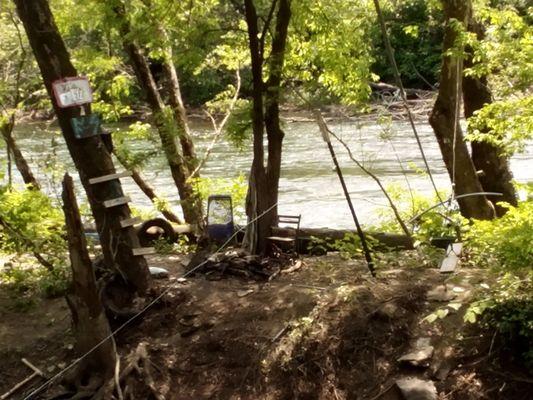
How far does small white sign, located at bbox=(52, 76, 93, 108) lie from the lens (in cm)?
527

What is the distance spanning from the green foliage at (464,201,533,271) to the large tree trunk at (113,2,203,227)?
5439 mm

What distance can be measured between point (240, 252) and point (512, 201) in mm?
4438

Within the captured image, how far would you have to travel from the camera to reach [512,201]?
894 cm

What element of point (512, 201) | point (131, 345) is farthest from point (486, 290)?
point (512, 201)

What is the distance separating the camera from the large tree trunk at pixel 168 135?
31.0 feet

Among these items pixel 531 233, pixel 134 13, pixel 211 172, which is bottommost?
pixel 211 172

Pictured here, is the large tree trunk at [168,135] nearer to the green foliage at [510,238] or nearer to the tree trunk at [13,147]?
the tree trunk at [13,147]

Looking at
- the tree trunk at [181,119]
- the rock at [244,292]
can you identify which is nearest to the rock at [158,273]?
the rock at [244,292]

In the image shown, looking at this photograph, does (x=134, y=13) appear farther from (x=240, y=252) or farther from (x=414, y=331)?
(x=414, y=331)

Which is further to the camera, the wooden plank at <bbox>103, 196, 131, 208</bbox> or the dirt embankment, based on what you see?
the wooden plank at <bbox>103, 196, 131, 208</bbox>

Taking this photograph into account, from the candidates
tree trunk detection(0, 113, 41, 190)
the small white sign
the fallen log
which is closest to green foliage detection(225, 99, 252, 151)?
the fallen log

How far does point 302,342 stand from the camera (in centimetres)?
486

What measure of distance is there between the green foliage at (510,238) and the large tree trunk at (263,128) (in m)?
2.77

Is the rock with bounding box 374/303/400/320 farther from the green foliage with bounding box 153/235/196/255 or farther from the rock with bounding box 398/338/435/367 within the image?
the green foliage with bounding box 153/235/196/255
